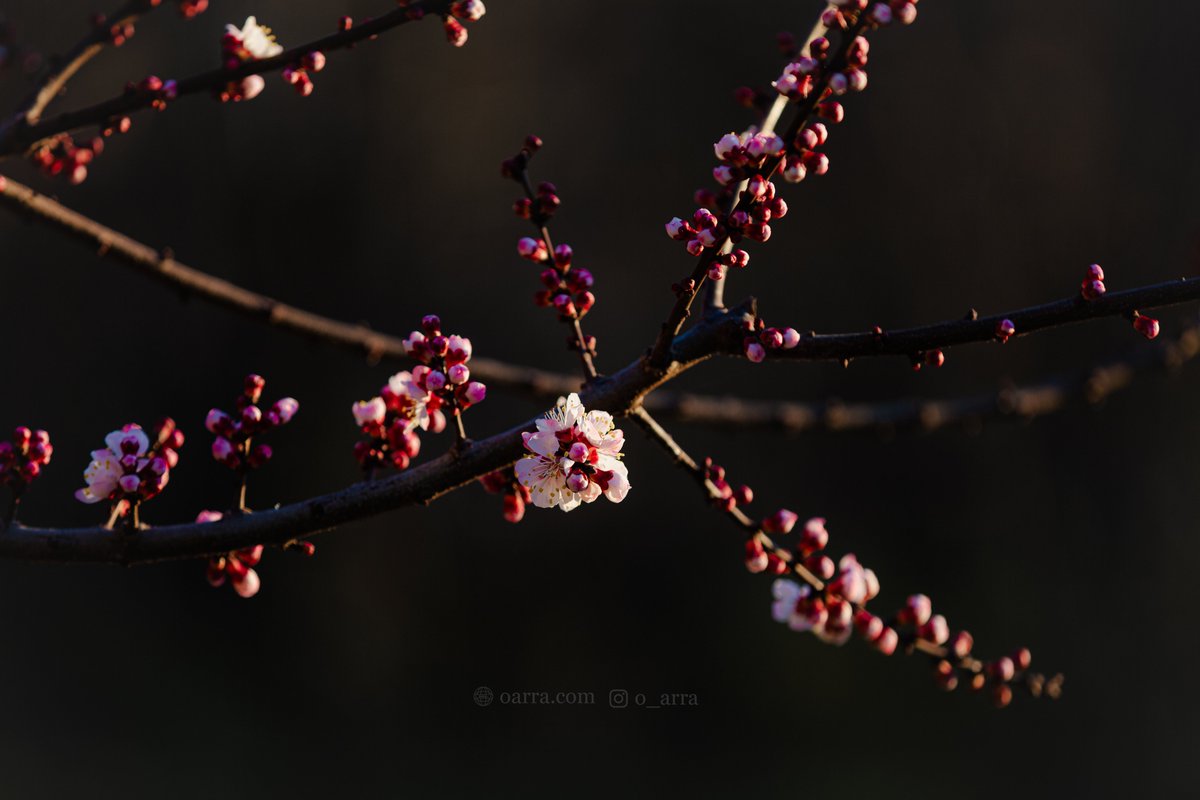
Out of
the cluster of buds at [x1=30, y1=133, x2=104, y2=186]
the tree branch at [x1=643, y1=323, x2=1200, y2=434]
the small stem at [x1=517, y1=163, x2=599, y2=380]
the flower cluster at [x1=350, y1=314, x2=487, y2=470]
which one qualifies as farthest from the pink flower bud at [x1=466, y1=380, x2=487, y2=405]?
the tree branch at [x1=643, y1=323, x2=1200, y2=434]

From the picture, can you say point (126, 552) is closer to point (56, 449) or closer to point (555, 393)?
point (555, 393)

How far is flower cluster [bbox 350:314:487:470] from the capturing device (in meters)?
0.93

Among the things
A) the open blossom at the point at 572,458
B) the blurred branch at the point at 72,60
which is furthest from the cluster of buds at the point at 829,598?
the blurred branch at the point at 72,60

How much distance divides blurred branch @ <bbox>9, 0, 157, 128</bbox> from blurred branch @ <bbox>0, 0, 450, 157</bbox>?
0.13 ft

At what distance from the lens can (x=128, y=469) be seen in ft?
3.28

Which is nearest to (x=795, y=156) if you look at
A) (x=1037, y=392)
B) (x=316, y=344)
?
(x=316, y=344)

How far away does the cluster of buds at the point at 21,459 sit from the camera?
1.06 metres

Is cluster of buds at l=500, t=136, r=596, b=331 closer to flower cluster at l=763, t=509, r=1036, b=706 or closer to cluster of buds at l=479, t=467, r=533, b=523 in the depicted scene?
cluster of buds at l=479, t=467, r=533, b=523

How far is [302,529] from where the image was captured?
93 cm

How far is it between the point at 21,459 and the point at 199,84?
0.48m

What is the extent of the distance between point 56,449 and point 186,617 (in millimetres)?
957

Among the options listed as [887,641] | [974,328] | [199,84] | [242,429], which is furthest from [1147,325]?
[199,84]

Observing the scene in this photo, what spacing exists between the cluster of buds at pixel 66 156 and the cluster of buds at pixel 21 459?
39 cm

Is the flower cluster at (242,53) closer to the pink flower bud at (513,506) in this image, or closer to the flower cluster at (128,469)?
the flower cluster at (128,469)
